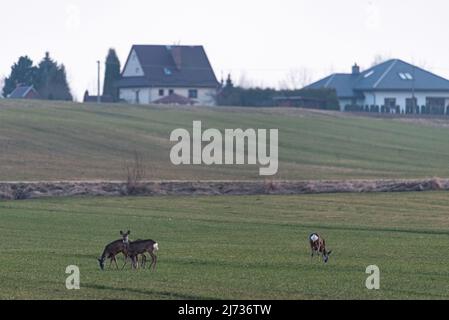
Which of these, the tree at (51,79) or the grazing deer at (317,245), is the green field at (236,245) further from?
the tree at (51,79)

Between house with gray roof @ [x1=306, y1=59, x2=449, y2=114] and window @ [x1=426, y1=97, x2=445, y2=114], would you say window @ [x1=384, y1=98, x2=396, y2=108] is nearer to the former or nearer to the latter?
house with gray roof @ [x1=306, y1=59, x2=449, y2=114]

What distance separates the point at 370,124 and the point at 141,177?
158ft

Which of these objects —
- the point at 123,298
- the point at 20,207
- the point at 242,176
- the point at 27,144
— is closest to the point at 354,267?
the point at 123,298

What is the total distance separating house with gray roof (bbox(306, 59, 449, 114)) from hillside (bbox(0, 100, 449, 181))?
23434 millimetres

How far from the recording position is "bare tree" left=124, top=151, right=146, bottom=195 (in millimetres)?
60344

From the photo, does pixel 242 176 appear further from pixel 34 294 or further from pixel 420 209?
pixel 34 294

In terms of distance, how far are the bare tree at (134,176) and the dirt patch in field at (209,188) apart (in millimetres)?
114

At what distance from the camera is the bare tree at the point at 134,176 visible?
60.3 metres

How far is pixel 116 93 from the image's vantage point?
148875mm

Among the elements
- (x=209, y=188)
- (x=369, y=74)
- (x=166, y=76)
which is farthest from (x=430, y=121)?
(x=209, y=188)

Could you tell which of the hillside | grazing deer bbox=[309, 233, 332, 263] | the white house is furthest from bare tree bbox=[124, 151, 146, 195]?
the white house

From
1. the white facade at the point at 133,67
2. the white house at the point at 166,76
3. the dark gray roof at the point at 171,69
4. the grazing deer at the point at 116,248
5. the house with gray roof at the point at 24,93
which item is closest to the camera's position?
the grazing deer at the point at 116,248

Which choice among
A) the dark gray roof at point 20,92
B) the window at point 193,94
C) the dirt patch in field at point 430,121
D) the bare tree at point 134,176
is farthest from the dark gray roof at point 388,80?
the bare tree at point 134,176

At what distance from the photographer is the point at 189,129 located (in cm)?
9500
